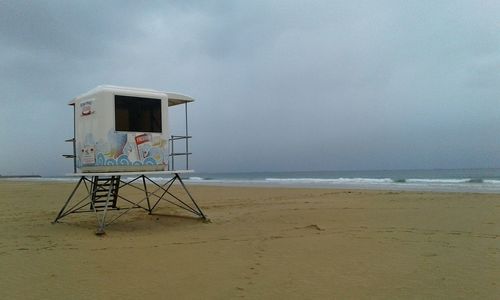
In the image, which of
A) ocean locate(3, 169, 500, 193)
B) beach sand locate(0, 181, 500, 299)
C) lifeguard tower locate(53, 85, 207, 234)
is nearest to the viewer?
beach sand locate(0, 181, 500, 299)

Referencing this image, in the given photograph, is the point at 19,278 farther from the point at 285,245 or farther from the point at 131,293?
the point at 285,245

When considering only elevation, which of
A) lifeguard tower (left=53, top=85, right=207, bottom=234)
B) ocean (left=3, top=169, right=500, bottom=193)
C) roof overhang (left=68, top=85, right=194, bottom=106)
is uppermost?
roof overhang (left=68, top=85, right=194, bottom=106)

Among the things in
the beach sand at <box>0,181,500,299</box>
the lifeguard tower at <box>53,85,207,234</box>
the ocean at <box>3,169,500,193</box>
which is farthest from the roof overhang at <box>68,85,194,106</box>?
the ocean at <box>3,169,500,193</box>

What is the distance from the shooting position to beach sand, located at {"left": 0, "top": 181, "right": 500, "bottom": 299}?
5.68m

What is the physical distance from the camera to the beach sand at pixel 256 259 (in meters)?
5.68

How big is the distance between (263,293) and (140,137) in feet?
25.2

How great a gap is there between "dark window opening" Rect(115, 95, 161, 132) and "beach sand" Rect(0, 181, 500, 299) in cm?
306

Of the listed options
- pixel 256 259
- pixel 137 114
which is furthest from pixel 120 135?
pixel 256 259

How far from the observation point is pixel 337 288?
5.77 metres

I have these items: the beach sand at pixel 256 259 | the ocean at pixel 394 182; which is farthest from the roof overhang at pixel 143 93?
the ocean at pixel 394 182

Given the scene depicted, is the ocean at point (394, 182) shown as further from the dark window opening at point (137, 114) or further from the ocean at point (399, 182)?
the dark window opening at point (137, 114)

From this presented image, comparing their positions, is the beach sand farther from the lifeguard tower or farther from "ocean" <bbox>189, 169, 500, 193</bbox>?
"ocean" <bbox>189, 169, 500, 193</bbox>

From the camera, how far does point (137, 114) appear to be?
39.4ft

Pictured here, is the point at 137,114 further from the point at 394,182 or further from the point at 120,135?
the point at 394,182
